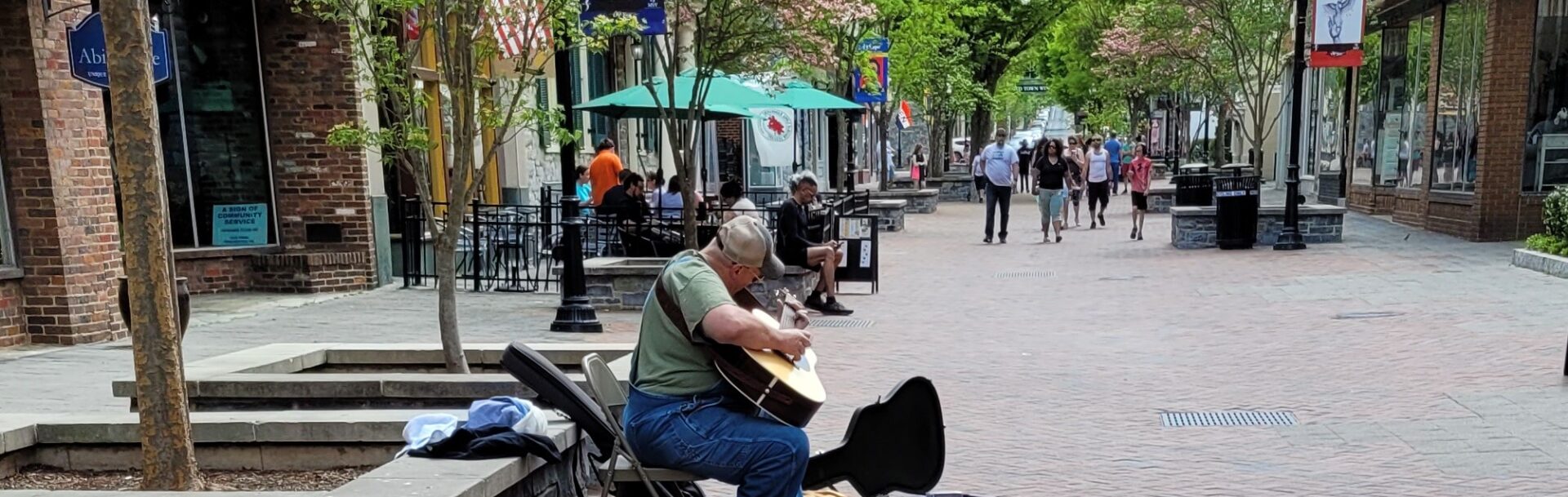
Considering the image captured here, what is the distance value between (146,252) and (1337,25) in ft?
49.2

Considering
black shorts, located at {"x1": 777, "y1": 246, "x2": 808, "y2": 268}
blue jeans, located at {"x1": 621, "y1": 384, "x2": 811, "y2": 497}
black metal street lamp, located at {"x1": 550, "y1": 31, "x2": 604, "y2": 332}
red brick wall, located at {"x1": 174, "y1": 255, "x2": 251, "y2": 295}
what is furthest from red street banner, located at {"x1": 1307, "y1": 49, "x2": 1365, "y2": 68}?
blue jeans, located at {"x1": 621, "y1": 384, "x2": 811, "y2": 497}

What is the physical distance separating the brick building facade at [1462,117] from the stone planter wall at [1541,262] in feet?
9.90

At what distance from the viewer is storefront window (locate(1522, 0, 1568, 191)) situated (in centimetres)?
1543

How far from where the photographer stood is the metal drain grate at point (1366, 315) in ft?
33.1

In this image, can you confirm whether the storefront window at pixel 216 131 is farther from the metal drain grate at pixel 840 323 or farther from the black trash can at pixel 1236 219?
the black trash can at pixel 1236 219

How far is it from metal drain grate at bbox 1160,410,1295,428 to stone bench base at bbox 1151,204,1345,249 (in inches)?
403

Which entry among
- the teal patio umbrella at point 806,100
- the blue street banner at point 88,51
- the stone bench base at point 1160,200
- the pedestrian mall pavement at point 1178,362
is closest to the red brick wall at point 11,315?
the pedestrian mall pavement at point 1178,362

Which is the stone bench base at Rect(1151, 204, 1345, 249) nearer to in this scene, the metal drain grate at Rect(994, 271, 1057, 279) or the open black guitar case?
the metal drain grate at Rect(994, 271, 1057, 279)

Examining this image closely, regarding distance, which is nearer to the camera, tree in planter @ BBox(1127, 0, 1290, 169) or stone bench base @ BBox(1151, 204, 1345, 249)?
stone bench base @ BBox(1151, 204, 1345, 249)

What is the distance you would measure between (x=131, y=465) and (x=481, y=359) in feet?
5.93

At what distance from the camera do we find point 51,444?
4363 millimetres

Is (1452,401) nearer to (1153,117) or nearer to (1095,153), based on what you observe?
(1095,153)

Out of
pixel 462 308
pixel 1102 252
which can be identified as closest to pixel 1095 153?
pixel 1102 252

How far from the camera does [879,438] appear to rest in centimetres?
409
